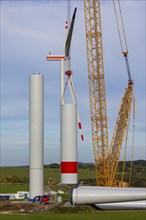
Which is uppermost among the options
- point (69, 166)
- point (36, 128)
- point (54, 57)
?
point (54, 57)

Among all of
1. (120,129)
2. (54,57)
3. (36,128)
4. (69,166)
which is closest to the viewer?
(69,166)

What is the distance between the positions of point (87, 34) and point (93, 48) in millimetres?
2548

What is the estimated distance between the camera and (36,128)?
6147cm

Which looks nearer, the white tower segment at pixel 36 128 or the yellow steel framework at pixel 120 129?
the white tower segment at pixel 36 128

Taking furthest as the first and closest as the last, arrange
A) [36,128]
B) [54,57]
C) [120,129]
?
[120,129]
[54,57]
[36,128]

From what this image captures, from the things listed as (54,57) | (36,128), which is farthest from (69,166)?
(54,57)

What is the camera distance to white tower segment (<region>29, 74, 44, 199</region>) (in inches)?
2418

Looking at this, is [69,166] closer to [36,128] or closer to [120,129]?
[36,128]

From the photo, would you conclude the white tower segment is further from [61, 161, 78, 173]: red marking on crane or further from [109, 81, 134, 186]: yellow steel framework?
[109, 81, 134, 186]: yellow steel framework

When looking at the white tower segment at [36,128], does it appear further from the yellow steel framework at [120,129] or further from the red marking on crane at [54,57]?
the yellow steel framework at [120,129]

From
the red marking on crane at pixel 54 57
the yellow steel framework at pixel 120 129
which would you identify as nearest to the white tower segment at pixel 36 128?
the red marking on crane at pixel 54 57

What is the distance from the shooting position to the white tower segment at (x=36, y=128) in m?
61.4

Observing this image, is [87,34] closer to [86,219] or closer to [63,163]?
[63,163]

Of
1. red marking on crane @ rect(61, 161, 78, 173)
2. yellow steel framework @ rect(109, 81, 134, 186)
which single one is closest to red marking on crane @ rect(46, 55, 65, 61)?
red marking on crane @ rect(61, 161, 78, 173)
